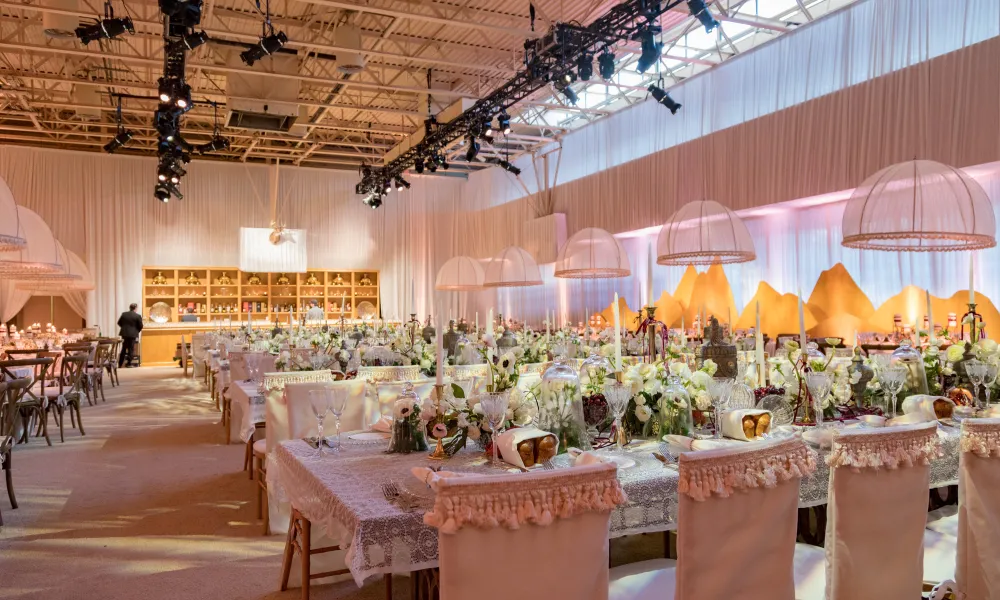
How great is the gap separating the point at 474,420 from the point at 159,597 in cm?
184

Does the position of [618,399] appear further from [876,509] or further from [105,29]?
[105,29]

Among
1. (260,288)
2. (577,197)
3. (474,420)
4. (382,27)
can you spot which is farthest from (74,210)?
(474,420)

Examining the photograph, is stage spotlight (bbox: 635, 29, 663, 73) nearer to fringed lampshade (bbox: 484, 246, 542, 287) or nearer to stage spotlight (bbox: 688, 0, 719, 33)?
stage spotlight (bbox: 688, 0, 719, 33)

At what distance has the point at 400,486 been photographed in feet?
6.93

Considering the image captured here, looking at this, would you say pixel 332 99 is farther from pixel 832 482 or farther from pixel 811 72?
pixel 832 482

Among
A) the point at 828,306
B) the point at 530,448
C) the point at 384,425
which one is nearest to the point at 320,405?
the point at 384,425

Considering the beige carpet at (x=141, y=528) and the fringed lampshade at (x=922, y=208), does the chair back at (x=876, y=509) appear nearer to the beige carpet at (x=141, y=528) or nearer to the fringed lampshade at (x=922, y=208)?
the beige carpet at (x=141, y=528)

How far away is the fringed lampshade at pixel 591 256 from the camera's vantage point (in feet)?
24.2

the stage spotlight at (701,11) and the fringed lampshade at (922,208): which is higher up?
the stage spotlight at (701,11)

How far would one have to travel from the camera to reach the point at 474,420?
8.66 ft

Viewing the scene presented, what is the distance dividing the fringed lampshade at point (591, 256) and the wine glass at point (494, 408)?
4911mm

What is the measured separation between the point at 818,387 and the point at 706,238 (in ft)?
9.34

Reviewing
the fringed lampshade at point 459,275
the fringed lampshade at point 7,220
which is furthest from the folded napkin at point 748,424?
the fringed lampshade at point 459,275

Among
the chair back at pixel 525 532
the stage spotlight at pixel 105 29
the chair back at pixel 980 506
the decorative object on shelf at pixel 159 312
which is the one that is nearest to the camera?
the chair back at pixel 525 532
